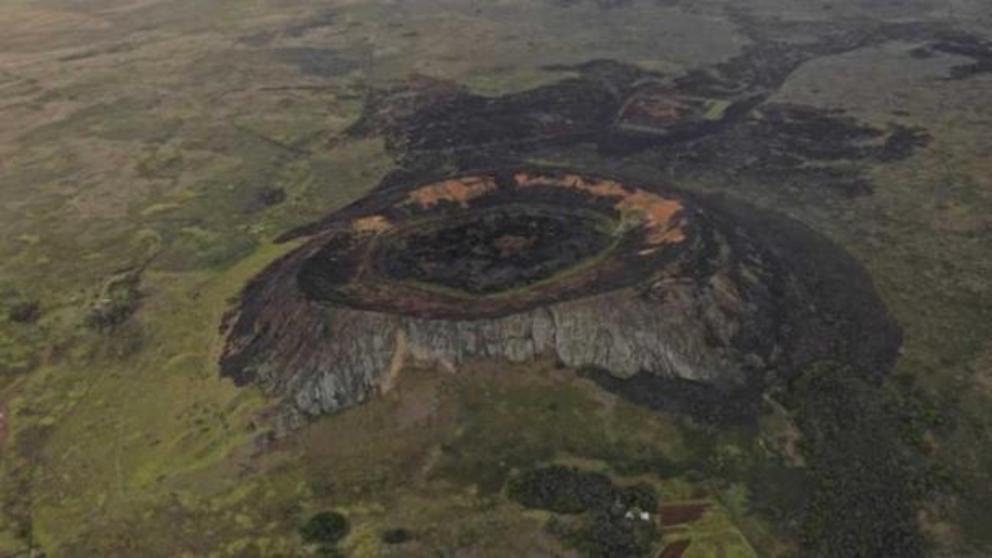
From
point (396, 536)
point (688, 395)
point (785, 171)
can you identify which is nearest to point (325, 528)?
point (396, 536)

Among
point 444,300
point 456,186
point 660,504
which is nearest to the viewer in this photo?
point 660,504

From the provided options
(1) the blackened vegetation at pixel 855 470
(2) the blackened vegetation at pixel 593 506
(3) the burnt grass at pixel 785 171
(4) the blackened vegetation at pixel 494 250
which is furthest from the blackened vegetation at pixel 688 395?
(4) the blackened vegetation at pixel 494 250

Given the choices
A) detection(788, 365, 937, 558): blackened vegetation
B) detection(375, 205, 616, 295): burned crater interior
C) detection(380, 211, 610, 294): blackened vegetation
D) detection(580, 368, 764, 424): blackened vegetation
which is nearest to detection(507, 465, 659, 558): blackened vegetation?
detection(580, 368, 764, 424): blackened vegetation

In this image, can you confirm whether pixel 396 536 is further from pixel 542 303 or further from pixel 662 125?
pixel 662 125

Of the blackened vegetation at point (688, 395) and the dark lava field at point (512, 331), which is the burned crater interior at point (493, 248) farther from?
the blackened vegetation at point (688, 395)

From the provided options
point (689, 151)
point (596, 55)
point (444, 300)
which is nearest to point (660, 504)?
point (444, 300)

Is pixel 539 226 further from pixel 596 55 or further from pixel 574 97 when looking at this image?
pixel 596 55

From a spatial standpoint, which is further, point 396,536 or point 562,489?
point 562,489

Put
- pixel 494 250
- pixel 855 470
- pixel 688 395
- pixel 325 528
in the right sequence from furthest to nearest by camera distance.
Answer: pixel 494 250 < pixel 688 395 < pixel 855 470 < pixel 325 528
